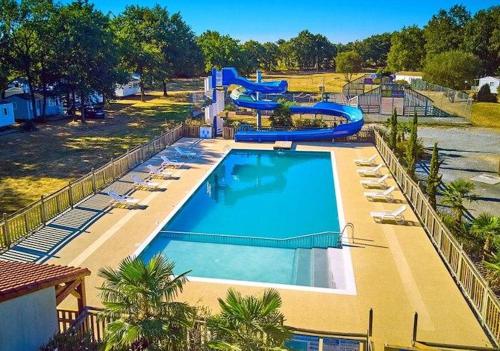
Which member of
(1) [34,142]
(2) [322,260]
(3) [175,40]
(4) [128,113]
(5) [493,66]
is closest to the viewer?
(2) [322,260]

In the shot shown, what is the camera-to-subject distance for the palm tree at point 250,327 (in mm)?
7012

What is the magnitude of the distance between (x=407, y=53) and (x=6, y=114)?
216ft

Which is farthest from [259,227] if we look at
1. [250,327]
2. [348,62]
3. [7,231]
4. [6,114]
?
[348,62]

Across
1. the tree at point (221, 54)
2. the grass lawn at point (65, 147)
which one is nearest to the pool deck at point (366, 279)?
the grass lawn at point (65, 147)

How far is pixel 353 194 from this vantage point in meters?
20.5

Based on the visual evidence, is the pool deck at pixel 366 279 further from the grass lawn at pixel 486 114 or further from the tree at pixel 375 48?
the tree at pixel 375 48

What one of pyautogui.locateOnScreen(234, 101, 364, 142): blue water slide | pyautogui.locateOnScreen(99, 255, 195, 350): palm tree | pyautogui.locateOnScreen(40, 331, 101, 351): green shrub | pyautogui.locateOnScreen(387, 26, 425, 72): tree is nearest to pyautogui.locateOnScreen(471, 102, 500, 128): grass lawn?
pyautogui.locateOnScreen(234, 101, 364, 142): blue water slide

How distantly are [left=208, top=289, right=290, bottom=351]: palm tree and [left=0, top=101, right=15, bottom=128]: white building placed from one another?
111 feet

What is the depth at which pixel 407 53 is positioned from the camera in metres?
81.3

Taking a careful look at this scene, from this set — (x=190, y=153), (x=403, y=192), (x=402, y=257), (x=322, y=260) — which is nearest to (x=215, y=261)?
(x=322, y=260)

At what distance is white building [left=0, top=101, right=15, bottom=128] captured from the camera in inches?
1398

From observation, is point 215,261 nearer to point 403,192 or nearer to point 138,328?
point 138,328

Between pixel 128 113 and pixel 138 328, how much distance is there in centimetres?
3821

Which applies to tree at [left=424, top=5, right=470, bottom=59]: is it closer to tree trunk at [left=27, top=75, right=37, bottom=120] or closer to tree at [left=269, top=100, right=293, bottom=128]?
tree at [left=269, top=100, right=293, bottom=128]
